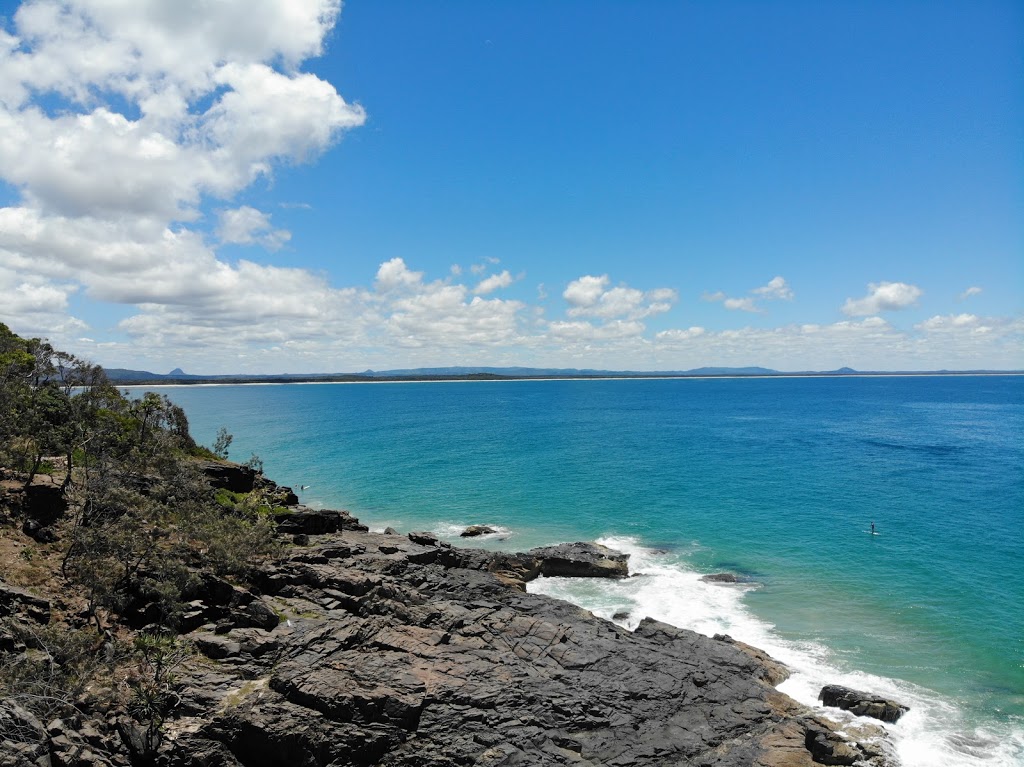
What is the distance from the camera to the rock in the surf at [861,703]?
3117 centimetres

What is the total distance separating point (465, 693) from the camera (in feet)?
91.7

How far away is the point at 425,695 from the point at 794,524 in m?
53.5

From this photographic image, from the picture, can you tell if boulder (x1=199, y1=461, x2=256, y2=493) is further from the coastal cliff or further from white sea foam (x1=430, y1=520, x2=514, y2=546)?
white sea foam (x1=430, y1=520, x2=514, y2=546)

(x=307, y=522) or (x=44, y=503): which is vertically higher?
(x=44, y=503)

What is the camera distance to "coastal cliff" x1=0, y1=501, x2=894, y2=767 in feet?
79.9

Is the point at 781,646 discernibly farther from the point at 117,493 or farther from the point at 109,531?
the point at 117,493

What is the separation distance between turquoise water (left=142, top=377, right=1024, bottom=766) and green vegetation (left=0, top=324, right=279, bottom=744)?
89.9 ft

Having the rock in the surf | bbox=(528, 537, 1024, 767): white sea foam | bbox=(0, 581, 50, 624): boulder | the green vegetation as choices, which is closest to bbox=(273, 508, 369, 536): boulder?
the green vegetation

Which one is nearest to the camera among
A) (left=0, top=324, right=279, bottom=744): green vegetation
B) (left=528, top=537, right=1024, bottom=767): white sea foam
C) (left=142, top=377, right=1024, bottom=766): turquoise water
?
(left=0, top=324, right=279, bottom=744): green vegetation

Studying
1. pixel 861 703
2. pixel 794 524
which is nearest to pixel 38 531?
pixel 861 703

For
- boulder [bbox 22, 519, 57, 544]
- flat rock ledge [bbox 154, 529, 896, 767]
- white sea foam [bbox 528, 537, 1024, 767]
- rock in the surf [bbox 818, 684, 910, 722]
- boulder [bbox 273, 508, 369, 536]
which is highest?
boulder [bbox 22, 519, 57, 544]

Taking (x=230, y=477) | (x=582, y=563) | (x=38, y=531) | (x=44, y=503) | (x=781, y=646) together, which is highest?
(x=44, y=503)

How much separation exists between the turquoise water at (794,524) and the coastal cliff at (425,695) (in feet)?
22.7

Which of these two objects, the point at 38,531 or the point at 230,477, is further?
the point at 230,477
